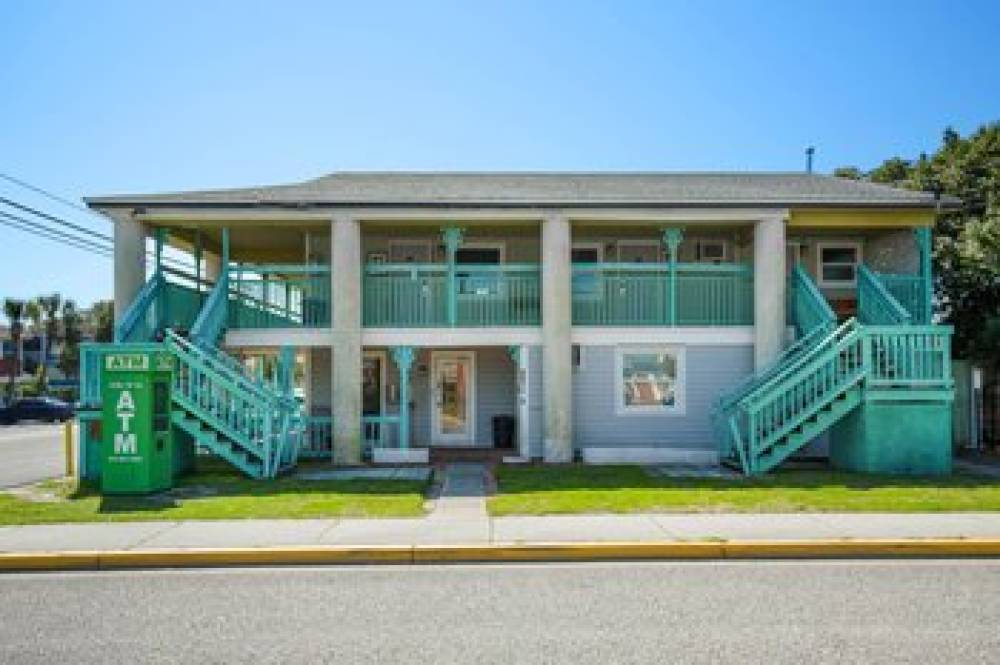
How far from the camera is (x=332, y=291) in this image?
16703mm

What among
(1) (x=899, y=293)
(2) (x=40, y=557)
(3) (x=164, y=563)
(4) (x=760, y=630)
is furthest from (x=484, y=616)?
(1) (x=899, y=293)

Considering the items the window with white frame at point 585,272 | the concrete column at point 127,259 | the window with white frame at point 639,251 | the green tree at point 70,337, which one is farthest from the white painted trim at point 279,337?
the green tree at point 70,337

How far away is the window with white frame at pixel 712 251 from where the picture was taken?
792 inches

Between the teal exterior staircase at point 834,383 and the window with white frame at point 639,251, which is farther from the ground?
the window with white frame at point 639,251

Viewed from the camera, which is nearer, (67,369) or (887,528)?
(887,528)

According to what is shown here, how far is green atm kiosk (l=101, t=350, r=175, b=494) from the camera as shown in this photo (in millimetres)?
12391

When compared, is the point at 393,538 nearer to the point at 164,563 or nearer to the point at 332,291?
the point at 164,563

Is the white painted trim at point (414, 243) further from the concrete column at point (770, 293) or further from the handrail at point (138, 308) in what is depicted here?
the concrete column at point (770, 293)

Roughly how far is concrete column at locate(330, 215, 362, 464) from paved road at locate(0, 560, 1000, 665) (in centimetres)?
832

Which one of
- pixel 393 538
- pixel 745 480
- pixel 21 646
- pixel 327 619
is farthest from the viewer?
pixel 745 480

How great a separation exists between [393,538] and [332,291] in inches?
345

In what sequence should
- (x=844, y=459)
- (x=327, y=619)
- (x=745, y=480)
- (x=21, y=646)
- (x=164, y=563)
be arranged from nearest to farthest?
(x=21, y=646), (x=327, y=619), (x=164, y=563), (x=745, y=480), (x=844, y=459)

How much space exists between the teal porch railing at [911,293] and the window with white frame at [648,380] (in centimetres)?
499

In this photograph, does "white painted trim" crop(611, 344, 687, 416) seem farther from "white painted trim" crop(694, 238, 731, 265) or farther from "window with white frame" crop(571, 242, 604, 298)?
"white painted trim" crop(694, 238, 731, 265)
